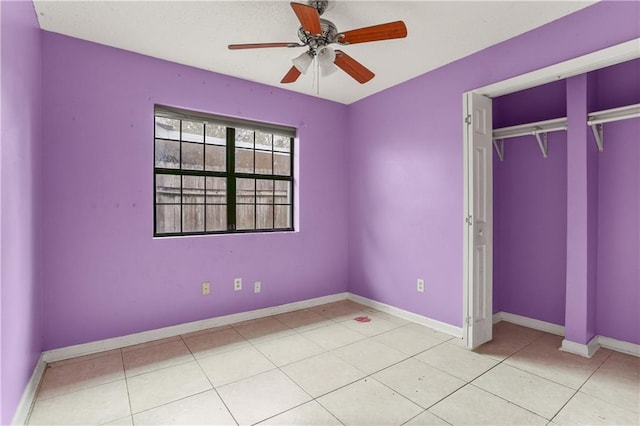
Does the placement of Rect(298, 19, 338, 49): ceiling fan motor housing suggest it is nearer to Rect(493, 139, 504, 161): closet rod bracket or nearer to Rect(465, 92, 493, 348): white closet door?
Rect(465, 92, 493, 348): white closet door

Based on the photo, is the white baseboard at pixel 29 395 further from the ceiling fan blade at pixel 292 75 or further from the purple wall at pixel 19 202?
the ceiling fan blade at pixel 292 75

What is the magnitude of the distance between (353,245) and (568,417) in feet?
9.09

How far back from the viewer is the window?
10.4ft

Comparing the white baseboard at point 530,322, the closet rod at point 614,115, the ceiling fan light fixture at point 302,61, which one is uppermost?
the ceiling fan light fixture at point 302,61

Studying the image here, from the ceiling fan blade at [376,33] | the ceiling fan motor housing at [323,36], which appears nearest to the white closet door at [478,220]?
the ceiling fan blade at [376,33]

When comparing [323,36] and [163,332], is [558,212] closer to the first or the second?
[323,36]

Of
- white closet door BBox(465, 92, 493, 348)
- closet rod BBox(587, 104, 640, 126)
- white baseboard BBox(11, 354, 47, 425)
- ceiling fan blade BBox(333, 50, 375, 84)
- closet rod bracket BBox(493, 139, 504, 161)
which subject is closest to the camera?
white baseboard BBox(11, 354, 47, 425)

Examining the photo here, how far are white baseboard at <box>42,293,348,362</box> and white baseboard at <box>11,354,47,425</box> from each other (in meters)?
0.14

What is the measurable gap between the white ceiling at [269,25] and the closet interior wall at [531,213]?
3.51ft

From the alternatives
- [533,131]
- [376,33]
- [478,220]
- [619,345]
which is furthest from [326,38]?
[619,345]

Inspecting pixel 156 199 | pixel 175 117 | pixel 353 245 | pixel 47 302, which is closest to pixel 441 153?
pixel 353 245

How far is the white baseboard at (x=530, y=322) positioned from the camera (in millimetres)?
3107

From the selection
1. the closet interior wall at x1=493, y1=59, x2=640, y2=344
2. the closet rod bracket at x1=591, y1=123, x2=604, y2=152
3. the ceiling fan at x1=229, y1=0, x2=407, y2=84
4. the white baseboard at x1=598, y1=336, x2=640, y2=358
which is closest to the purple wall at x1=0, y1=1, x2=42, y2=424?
the ceiling fan at x1=229, y1=0, x2=407, y2=84

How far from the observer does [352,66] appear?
228 cm
